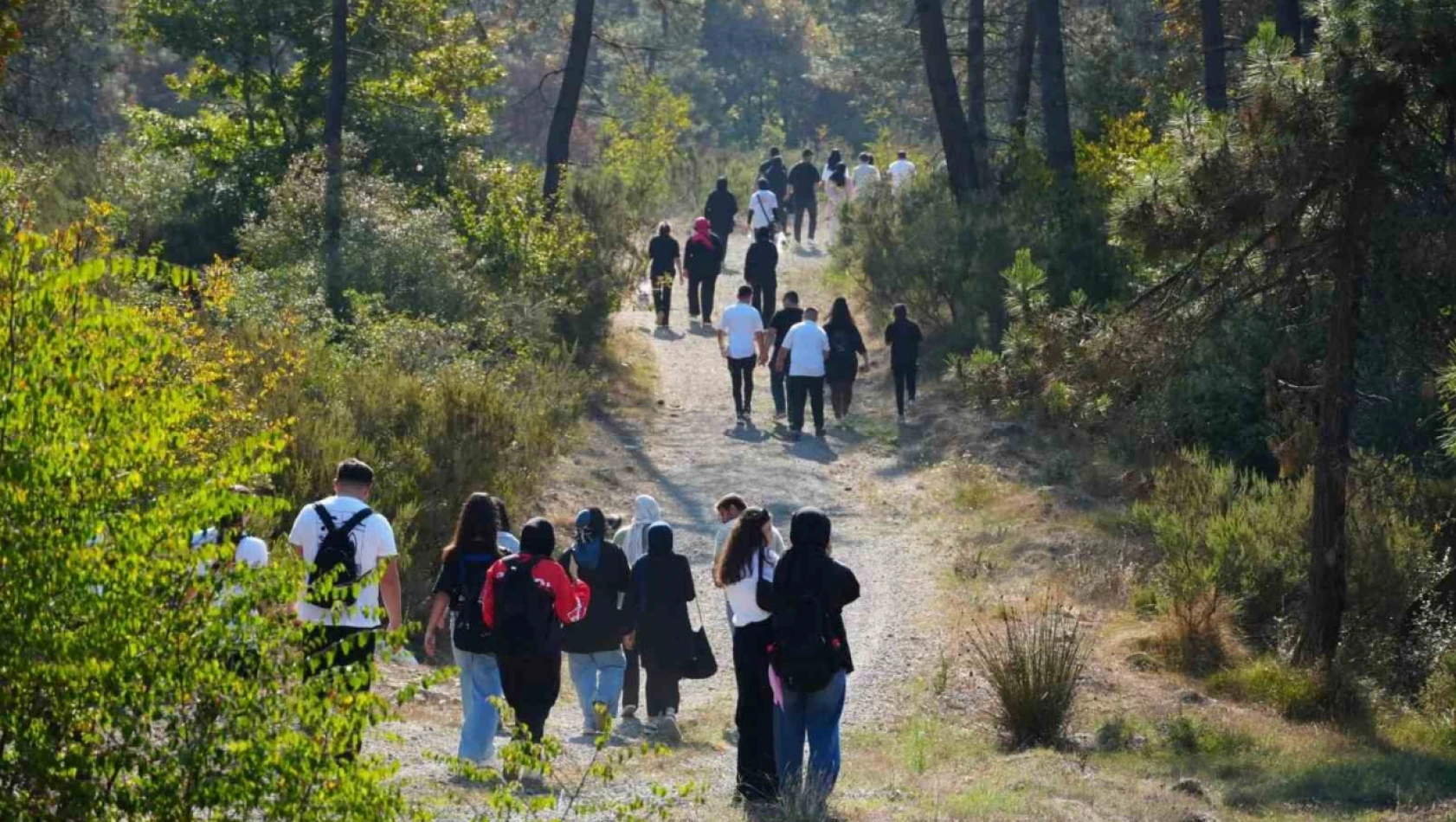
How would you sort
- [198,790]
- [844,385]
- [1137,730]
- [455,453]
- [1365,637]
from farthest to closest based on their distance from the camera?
[844,385]
[455,453]
[1365,637]
[1137,730]
[198,790]

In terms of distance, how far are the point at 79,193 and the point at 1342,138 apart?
63.5 feet

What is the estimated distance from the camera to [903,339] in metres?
21.6

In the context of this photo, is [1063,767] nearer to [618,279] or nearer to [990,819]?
[990,819]

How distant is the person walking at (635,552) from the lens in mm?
11492

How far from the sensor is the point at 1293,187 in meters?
11.5

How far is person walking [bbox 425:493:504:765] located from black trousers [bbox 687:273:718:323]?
58.2ft

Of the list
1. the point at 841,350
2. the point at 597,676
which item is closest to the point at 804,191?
the point at 841,350

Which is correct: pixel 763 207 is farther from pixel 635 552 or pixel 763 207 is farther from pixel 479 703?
pixel 479 703

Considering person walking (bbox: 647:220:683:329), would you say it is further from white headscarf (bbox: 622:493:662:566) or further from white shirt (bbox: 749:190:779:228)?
white headscarf (bbox: 622:493:662:566)

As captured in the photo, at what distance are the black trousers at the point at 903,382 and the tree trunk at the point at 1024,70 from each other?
7.62m

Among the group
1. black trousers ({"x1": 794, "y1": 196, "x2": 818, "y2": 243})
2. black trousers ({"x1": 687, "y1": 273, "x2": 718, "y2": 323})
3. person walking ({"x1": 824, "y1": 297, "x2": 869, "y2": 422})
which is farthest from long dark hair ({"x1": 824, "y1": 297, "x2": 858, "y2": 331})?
black trousers ({"x1": 794, "y1": 196, "x2": 818, "y2": 243})

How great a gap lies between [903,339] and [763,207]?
9585 millimetres

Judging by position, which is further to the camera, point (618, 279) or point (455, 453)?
point (618, 279)

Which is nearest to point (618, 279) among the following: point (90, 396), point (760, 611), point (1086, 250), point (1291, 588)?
point (1086, 250)
